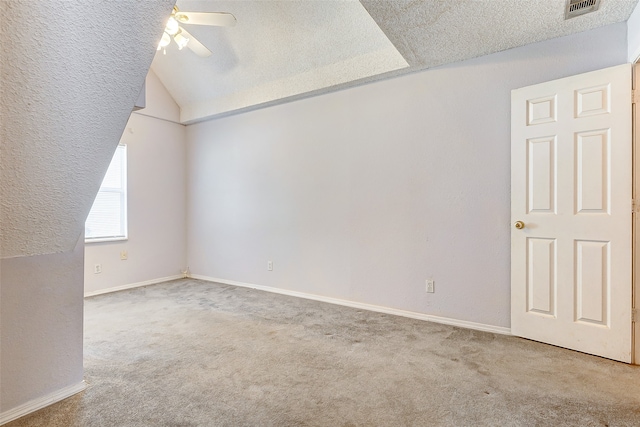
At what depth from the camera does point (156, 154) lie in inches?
183

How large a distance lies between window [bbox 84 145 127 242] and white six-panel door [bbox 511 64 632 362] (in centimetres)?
457

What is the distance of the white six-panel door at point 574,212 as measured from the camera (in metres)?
2.15

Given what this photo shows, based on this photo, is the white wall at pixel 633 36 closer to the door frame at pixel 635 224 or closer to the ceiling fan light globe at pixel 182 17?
the door frame at pixel 635 224

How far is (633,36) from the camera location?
213 centimetres

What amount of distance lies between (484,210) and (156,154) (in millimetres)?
4342

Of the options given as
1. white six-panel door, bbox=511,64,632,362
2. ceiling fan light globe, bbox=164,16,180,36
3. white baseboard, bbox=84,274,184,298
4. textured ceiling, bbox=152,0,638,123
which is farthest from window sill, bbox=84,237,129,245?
white six-panel door, bbox=511,64,632,362

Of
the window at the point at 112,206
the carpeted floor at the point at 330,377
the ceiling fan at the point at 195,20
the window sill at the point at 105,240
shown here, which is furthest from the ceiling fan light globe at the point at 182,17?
the window sill at the point at 105,240

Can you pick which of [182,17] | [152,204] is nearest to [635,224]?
[182,17]

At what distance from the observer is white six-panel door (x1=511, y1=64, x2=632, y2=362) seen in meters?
2.15

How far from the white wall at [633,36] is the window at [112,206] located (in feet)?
16.9

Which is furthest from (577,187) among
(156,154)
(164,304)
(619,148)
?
(156,154)

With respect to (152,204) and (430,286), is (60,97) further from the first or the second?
(152,204)

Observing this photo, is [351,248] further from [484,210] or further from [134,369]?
[134,369]

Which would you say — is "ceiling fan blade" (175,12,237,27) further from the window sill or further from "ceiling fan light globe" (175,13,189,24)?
the window sill
